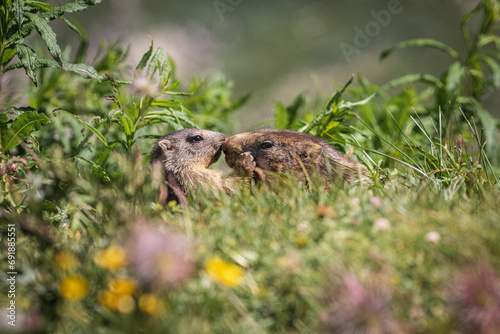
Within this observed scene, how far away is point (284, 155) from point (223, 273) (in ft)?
6.01

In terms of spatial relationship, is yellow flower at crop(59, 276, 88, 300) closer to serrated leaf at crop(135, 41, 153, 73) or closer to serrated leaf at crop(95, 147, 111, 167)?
serrated leaf at crop(95, 147, 111, 167)

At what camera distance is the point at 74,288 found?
1.96m

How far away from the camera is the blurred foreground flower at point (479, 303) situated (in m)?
1.70

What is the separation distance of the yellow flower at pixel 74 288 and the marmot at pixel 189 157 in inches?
63.7

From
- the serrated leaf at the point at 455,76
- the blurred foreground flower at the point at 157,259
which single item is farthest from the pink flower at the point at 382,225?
the serrated leaf at the point at 455,76

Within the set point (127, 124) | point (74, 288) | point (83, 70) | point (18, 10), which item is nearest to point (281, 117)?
point (127, 124)

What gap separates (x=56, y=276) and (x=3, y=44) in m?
2.01

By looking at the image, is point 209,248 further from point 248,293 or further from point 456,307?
point 456,307

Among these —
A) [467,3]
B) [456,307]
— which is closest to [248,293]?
[456,307]

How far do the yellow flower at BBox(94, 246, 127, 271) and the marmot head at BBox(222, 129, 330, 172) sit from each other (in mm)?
1746

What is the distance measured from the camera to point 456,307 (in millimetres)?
1769

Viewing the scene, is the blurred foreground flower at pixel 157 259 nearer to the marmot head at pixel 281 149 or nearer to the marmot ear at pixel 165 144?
the marmot head at pixel 281 149

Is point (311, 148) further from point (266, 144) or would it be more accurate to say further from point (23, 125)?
point (23, 125)

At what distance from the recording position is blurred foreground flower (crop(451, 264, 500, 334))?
170 centimetres
